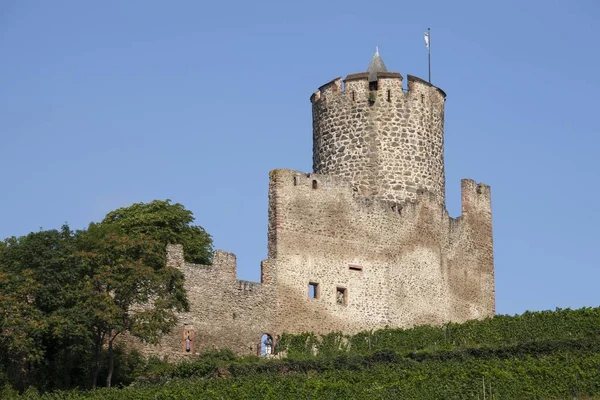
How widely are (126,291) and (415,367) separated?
8.47 meters

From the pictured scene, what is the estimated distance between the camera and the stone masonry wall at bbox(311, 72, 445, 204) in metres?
52.6

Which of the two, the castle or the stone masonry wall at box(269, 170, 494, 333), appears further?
the stone masonry wall at box(269, 170, 494, 333)

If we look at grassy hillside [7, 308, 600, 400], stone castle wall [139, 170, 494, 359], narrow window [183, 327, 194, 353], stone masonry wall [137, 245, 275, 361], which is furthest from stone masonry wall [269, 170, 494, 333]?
narrow window [183, 327, 194, 353]

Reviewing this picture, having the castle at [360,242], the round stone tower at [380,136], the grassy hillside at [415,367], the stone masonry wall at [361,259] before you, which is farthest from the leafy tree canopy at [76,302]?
the round stone tower at [380,136]

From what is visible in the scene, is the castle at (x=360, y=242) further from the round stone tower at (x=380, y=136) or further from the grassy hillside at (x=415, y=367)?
the grassy hillside at (x=415, y=367)

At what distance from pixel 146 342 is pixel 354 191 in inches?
416

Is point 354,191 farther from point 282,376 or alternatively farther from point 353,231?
point 282,376

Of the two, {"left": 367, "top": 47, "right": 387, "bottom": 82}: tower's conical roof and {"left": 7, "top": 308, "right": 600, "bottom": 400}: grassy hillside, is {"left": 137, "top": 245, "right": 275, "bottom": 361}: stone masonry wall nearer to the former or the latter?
{"left": 7, "top": 308, "right": 600, "bottom": 400}: grassy hillside

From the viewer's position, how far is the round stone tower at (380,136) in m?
52.6

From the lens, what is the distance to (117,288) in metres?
43.3

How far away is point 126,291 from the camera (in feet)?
142

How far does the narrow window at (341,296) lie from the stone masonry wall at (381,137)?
155 inches

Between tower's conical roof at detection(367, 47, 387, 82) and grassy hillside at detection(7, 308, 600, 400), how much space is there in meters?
9.68

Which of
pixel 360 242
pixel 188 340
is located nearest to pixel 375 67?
pixel 360 242
